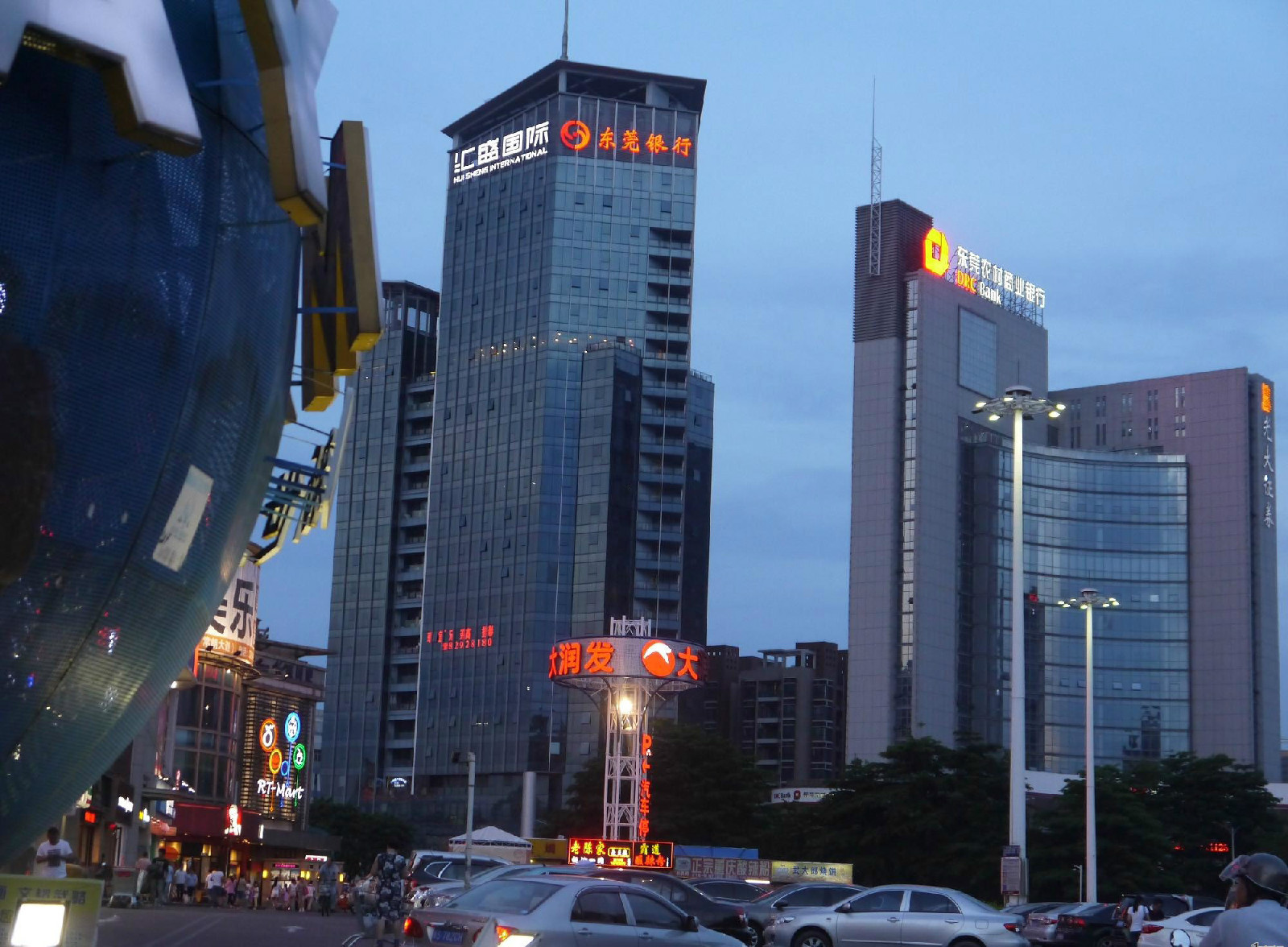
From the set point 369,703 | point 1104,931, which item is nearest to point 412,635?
point 369,703

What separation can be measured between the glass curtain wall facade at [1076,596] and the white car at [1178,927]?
102m

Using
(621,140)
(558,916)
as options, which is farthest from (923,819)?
(621,140)

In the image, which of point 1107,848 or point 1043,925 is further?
point 1107,848

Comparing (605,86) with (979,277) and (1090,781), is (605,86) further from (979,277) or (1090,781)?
(1090,781)

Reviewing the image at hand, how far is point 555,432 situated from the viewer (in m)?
121

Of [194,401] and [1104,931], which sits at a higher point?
[194,401]

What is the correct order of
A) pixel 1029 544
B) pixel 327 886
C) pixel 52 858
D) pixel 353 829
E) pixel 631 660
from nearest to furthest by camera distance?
pixel 52 858 → pixel 327 886 → pixel 631 660 → pixel 353 829 → pixel 1029 544

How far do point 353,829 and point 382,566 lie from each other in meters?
28.6

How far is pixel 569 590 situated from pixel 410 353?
28.4m

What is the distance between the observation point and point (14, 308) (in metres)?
6.14

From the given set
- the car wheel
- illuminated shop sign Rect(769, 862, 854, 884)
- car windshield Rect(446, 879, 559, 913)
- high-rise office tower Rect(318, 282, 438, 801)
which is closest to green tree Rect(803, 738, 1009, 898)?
illuminated shop sign Rect(769, 862, 854, 884)

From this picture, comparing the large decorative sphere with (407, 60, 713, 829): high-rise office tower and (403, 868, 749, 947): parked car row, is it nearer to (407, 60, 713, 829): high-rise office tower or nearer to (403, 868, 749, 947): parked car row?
(403, 868, 749, 947): parked car row

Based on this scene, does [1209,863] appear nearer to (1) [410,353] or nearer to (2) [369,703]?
(2) [369,703]

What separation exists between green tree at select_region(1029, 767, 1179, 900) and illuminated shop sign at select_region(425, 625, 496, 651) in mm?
63137
